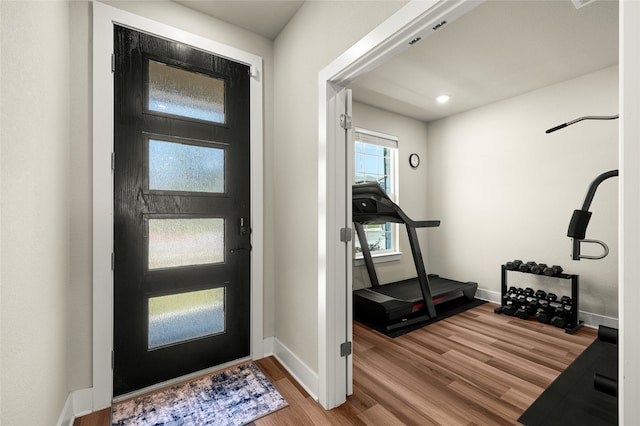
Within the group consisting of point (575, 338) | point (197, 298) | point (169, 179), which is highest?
point (169, 179)

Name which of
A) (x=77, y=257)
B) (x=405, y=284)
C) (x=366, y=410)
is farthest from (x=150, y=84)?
(x=405, y=284)

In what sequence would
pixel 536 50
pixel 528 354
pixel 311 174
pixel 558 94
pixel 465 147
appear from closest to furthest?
1. pixel 311 174
2. pixel 528 354
3. pixel 536 50
4. pixel 558 94
5. pixel 465 147

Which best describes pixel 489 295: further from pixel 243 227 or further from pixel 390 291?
pixel 243 227

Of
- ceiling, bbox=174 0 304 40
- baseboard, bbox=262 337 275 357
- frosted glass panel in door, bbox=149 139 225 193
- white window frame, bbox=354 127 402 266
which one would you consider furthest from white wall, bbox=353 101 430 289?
frosted glass panel in door, bbox=149 139 225 193

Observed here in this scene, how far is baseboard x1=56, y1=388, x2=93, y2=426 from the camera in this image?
1.76 m

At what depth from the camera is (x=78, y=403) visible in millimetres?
1829

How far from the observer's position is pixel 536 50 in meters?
2.82

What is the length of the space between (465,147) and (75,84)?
4683 millimetres

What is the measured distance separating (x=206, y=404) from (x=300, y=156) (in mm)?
1822

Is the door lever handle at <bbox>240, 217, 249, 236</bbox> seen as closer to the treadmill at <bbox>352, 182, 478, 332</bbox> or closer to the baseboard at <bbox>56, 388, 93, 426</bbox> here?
the treadmill at <bbox>352, 182, 478, 332</bbox>

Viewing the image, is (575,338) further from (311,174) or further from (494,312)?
(311,174)

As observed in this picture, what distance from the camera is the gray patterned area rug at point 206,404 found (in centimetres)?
178

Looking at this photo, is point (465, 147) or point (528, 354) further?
point (465, 147)

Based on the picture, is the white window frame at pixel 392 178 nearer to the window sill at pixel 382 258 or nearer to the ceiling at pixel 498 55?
the window sill at pixel 382 258
